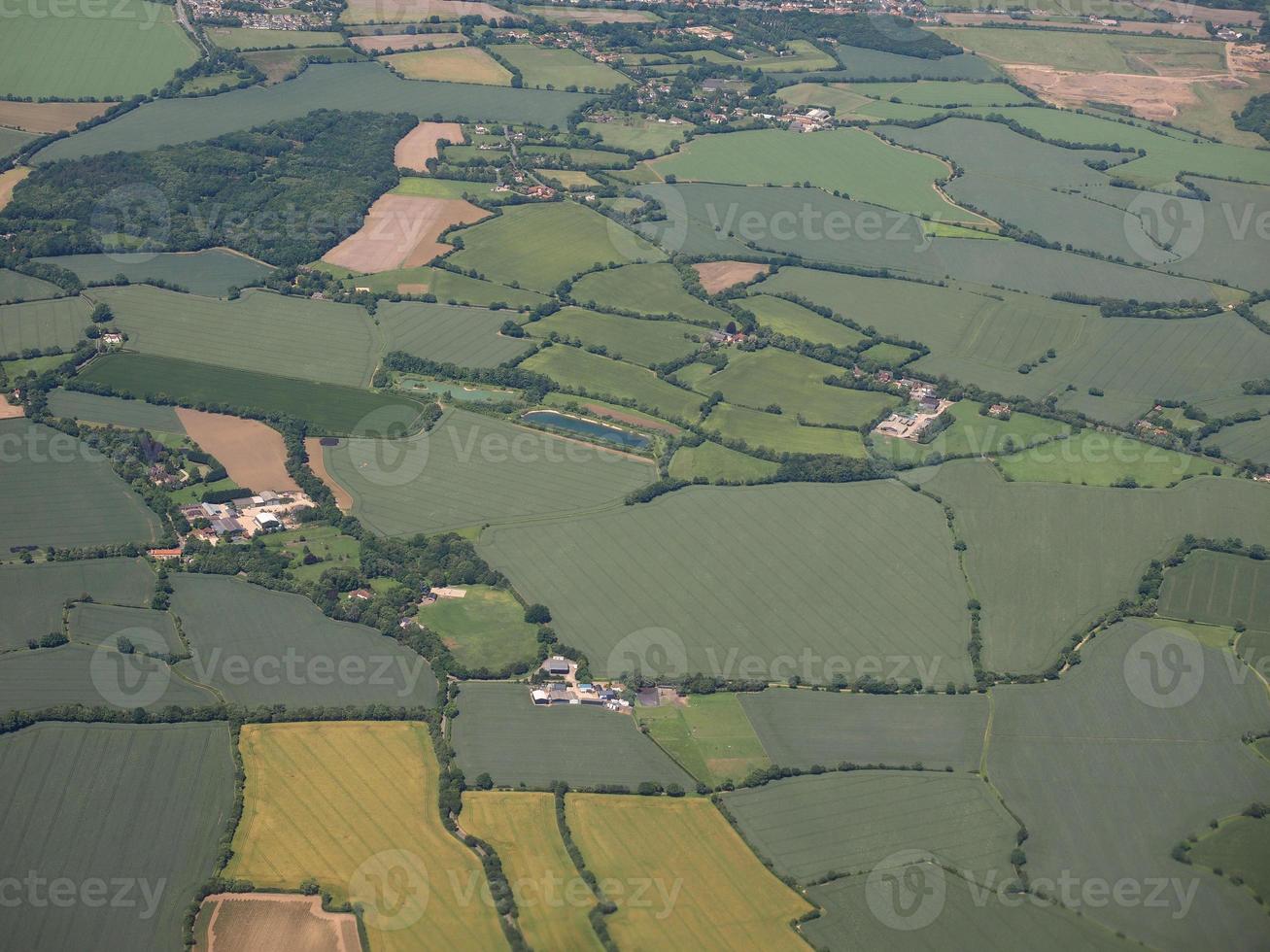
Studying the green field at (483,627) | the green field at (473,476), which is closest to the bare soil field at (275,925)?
the green field at (483,627)

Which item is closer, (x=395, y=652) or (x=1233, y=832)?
(x=1233, y=832)

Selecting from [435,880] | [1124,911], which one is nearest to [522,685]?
[435,880]

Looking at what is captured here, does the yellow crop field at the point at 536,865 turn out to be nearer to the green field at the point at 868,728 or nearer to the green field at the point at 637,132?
the green field at the point at 868,728

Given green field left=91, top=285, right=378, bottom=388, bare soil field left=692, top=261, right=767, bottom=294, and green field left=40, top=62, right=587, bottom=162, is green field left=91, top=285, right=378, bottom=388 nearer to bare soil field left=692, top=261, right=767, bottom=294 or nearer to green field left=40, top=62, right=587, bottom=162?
bare soil field left=692, top=261, right=767, bottom=294

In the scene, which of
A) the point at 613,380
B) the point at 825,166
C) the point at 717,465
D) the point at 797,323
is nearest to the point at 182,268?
the point at 613,380

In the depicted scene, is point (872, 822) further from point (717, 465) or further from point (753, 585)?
point (717, 465)

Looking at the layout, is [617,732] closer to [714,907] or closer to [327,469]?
[714,907]

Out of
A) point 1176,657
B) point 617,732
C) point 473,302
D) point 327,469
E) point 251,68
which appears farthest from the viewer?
point 251,68
